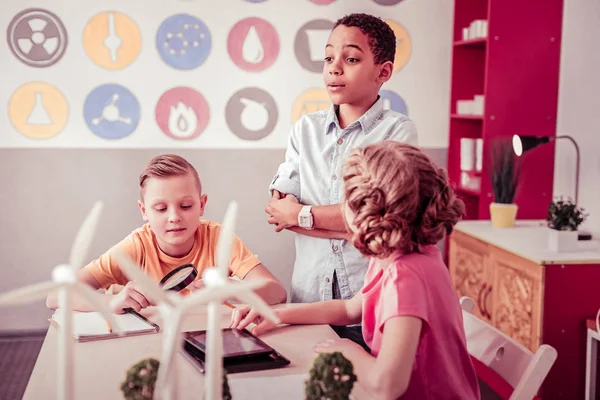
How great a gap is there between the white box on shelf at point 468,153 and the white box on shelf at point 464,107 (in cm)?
15

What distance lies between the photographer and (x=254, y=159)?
11.7ft

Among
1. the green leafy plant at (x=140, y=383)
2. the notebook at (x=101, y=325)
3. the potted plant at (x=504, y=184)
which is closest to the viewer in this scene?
the green leafy plant at (x=140, y=383)

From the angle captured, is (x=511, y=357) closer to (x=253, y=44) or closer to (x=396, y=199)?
(x=396, y=199)

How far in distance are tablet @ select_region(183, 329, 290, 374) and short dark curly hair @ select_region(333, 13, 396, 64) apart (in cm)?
96

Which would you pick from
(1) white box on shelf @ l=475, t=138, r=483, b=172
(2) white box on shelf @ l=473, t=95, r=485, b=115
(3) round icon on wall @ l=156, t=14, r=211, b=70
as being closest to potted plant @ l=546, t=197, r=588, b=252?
(1) white box on shelf @ l=475, t=138, r=483, b=172

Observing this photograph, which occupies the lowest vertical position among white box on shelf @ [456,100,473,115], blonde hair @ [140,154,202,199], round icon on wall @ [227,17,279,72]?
blonde hair @ [140,154,202,199]

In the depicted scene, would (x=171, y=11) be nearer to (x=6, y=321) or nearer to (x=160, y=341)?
(x=6, y=321)

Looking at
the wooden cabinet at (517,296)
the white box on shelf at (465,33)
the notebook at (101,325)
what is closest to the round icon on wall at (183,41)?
the white box on shelf at (465,33)

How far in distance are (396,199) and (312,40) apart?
2.55 meters

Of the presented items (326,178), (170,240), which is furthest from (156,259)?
(326,178)

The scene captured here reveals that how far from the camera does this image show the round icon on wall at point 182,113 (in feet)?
11.4

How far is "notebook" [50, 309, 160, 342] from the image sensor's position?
4.51 ft

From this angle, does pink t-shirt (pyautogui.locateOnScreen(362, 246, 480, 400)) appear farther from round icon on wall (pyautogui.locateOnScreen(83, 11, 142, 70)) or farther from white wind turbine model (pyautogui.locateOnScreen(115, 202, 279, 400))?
round icon on wall (pyautogui.locateOnScreen(83, 11, 142, 70))

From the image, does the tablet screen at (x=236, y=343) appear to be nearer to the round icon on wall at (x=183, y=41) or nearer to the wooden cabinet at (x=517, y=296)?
the wooden cabinet at (x=517, y=296)
